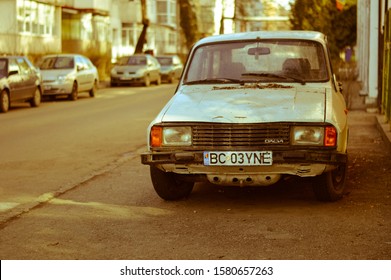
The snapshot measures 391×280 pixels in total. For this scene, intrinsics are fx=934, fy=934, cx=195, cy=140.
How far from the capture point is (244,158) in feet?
27.6

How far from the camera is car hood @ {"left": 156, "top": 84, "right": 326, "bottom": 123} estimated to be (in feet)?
28.2

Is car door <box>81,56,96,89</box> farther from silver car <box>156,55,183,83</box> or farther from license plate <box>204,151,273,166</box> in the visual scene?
license plate <box>204,151,273,166</box>

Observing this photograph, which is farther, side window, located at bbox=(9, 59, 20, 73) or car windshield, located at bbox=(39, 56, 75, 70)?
car windshield, located at bbox=(39, 56, 75, 70)

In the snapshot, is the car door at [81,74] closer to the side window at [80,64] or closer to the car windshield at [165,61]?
the side window at [80,64]

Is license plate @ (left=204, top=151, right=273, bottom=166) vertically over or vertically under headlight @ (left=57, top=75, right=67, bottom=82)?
over

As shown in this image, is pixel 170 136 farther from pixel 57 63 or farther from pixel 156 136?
pixel 57 63

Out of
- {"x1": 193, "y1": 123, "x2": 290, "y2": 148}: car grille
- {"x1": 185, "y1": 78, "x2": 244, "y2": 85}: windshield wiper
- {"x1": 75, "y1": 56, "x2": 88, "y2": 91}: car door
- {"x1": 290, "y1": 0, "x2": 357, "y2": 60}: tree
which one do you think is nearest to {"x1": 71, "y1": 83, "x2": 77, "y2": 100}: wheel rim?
{"x1": 75, "y1": 56, "x2": 88, "y2": 91}: car door

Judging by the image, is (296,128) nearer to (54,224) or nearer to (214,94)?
(214,94)

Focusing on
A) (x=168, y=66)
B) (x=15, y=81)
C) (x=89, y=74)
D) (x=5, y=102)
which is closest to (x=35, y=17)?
(x=168, y=66)

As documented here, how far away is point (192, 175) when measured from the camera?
28.8 ft

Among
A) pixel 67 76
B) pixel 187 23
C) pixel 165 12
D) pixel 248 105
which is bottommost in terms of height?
pixel 67 76

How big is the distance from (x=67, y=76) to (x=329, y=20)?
98.6 feet

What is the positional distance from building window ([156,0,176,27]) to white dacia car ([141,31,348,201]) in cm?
8529

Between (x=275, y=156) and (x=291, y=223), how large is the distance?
0.70 metres
